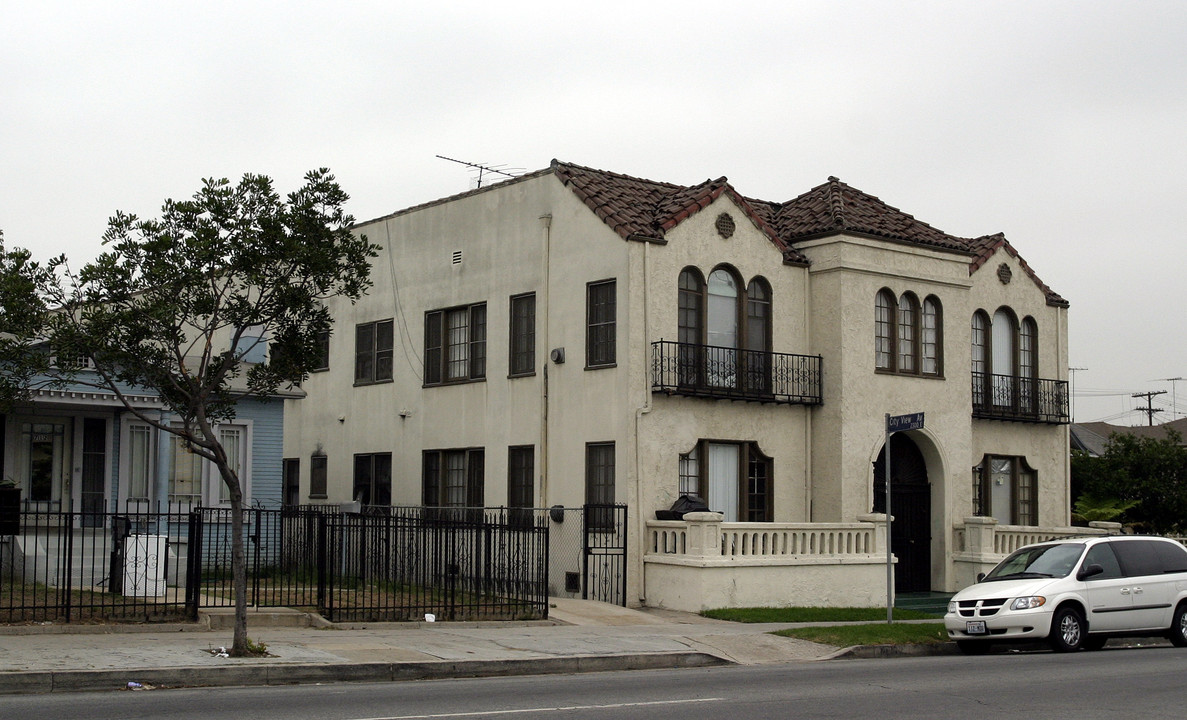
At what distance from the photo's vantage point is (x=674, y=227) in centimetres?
2395

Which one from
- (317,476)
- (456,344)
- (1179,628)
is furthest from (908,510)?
(317,476)

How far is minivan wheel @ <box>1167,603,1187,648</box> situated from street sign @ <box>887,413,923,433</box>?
172 inches

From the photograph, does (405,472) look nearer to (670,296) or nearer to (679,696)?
(670,296)

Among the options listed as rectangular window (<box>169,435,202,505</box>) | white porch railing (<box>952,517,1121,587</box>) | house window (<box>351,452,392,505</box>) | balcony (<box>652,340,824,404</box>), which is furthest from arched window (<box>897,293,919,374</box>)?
rectangular window (<box>169,435,202,505</box>)

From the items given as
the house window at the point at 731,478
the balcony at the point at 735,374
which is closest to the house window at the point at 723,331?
the balcony at the point at 735,374

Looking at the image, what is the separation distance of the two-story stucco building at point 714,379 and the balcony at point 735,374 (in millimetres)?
41

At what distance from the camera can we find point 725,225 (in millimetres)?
24719

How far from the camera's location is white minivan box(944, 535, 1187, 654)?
17906 millimetres

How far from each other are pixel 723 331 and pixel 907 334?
4249 mm

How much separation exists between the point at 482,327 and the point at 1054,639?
1324cm

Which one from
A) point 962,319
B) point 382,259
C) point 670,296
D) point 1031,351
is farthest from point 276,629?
point 1031,351

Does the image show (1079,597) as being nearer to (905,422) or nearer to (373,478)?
(905,422)

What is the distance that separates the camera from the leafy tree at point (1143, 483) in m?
33.9

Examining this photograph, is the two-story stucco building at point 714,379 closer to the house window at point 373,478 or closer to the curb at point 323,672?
the house window at point 373,478
